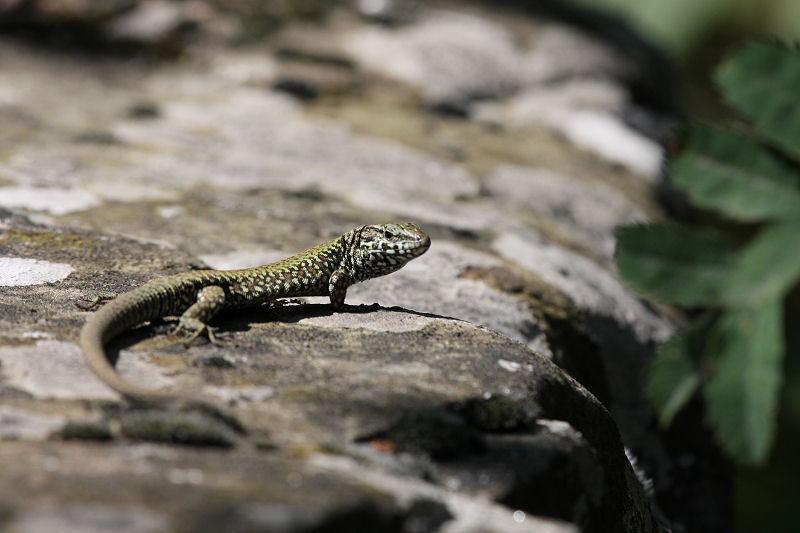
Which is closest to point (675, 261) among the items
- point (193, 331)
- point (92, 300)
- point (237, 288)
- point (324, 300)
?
point (193, 331)

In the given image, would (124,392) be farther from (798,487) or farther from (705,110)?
(705,110)

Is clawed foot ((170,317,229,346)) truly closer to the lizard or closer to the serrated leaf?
the lizard

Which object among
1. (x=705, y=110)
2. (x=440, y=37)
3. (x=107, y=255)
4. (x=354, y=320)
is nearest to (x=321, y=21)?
(x=440, y=37)

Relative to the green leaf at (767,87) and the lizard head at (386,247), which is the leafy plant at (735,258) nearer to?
the green leaf at (767,87)

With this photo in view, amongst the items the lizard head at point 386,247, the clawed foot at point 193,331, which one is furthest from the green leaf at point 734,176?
the lizard head at point 386,247

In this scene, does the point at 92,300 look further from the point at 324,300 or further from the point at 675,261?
the point at 675,261

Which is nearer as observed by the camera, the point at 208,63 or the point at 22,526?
the point at 22,526
